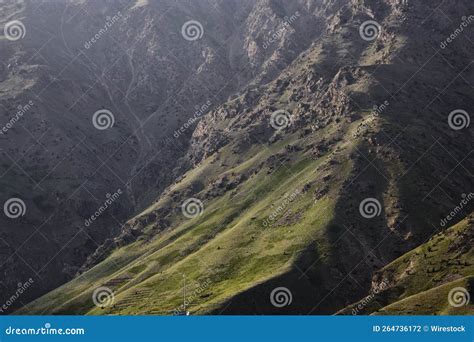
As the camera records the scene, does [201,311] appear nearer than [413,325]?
No

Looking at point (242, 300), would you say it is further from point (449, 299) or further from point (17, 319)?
point (17, 319)

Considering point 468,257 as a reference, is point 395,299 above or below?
below

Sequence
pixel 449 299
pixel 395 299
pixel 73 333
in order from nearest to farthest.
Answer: pixel 73 333
pixel 449 299
pixel 395 299

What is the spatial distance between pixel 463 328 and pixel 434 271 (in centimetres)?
12990

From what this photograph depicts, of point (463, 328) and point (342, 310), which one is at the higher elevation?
point (463, 328)

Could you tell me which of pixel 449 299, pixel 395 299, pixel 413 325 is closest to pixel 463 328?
pixel 413 325

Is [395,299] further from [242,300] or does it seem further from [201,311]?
[201,311]

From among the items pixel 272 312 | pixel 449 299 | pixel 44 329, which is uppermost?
pixel 44 329

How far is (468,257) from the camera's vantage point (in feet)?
632

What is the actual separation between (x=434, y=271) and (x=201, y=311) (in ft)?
251

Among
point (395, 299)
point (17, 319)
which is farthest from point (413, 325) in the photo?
point (395, 299)

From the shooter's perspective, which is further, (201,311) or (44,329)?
(201,311)

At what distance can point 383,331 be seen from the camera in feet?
227

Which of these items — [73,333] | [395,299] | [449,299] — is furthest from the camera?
[395,299]
